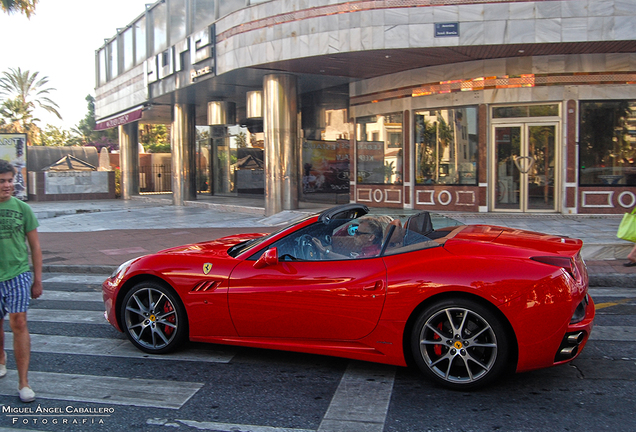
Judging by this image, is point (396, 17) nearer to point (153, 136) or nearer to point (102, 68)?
point (102, 68)

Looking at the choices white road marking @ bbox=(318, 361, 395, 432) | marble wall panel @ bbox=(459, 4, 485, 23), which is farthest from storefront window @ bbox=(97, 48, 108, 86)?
white road marking @ bbox=(318, 361, 395, 432)

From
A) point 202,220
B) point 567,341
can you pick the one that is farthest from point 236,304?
point 202,220

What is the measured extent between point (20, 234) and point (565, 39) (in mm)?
12640

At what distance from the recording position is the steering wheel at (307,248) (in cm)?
452

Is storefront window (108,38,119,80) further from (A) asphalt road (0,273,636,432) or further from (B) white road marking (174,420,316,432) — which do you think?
(B) white road marking (174,420,316,432)

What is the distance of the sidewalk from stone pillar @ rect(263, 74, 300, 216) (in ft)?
2.51

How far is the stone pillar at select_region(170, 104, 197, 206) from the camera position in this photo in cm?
2448

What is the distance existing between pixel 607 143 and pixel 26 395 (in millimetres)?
14354

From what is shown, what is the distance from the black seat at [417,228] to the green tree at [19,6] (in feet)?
76.0

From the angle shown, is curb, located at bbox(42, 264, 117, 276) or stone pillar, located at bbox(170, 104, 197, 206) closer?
curb, located at bbox(42, 264, 117, 276)

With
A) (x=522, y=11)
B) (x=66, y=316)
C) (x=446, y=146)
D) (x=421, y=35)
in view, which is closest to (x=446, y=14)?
(x=421, y=35)

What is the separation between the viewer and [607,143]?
46.5ft

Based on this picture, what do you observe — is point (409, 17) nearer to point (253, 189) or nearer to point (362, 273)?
point (362, 273)

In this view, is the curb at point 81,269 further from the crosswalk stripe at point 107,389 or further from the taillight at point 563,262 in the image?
the taillight at point 563,262
